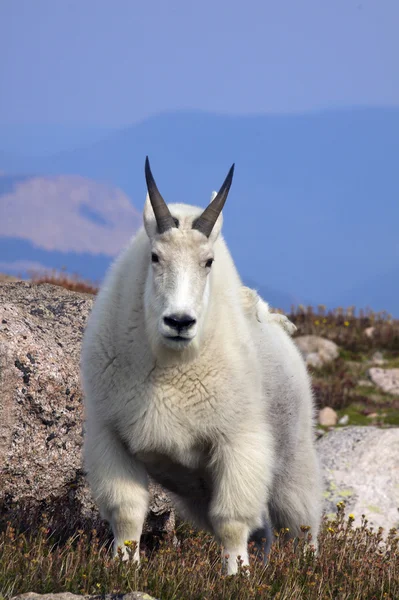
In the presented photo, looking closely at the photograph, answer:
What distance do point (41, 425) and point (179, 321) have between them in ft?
7.03

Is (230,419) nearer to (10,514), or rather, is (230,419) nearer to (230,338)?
(230,338)

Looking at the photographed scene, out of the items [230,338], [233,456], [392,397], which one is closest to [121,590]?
[233,456]

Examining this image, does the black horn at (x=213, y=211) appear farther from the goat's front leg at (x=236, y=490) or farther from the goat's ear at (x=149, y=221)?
the goat's front leg at (x=236, y=490)

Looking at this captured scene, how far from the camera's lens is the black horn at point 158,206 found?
17.3 ft

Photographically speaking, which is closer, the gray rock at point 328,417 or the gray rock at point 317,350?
the gray rock at point 328,417

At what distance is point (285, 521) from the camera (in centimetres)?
687

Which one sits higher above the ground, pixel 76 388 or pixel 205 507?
pixel 76 388

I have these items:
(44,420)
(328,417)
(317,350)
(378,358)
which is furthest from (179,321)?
(378,358)

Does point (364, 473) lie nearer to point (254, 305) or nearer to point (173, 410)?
point (254, 305)

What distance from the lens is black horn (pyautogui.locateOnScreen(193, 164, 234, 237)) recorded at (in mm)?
5352

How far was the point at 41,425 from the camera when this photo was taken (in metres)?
6.59

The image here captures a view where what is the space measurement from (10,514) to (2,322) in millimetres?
1377

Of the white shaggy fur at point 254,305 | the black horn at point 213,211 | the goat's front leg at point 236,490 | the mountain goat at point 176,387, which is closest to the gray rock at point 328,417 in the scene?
the white shaggy fur at point 254,305

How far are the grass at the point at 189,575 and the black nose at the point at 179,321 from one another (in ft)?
4.07
